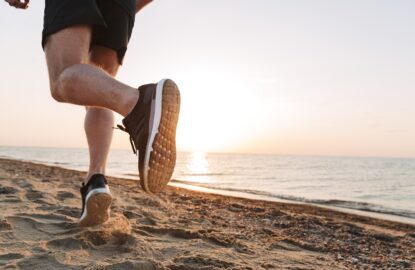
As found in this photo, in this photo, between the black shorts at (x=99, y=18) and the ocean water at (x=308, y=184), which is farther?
the ocean water at (x=308, y=184)

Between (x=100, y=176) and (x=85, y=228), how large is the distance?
33 centimetres

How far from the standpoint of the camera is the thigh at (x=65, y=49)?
1.63 meters

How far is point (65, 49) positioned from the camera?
1.63 meters

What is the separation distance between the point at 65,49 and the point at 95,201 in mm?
889

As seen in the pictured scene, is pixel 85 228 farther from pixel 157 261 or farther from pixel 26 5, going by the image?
pixel 26 5

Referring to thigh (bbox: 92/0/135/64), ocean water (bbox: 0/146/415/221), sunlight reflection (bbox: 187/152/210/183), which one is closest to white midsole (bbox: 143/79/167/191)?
thigh (bbox: 92/0/135/64)

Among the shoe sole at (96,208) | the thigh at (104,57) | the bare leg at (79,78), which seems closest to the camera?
the bare leg at (79,78)

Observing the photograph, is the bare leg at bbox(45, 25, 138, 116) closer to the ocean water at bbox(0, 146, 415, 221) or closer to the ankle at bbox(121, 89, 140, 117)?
the ankle at bbox(121, 89, 140, 117)

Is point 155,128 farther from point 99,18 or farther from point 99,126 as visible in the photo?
point 99,126

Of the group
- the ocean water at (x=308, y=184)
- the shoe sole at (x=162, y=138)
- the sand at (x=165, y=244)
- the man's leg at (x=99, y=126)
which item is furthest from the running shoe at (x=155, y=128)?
the ocean water at (x=308, y=184)

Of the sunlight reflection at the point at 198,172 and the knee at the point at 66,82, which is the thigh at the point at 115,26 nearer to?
the knee at the point at 66,82

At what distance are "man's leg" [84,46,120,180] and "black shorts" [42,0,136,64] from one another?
76mm

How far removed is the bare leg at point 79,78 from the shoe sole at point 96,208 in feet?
1.96

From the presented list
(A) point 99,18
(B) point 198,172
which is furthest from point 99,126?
(B) point 198,172
